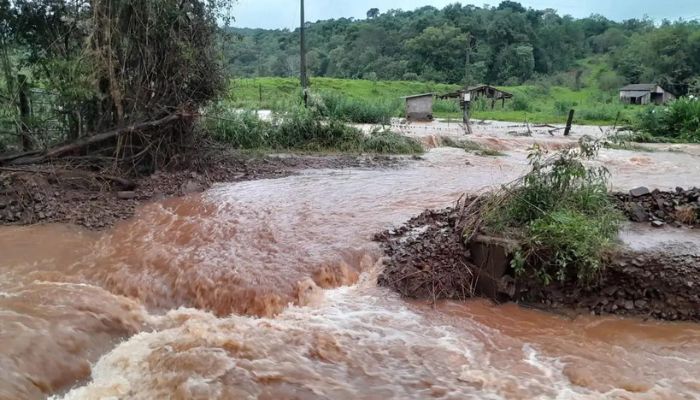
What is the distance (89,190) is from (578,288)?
7.72m

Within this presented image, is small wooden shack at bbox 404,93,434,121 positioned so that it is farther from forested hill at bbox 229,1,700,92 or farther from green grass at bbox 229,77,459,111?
forested hill at bbox 229,1,700,92

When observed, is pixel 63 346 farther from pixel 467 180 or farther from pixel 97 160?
pixel 467 180

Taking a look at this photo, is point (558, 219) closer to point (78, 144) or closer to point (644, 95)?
point (78, 144)

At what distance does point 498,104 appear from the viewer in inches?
1574

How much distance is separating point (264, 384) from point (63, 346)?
5.92ft

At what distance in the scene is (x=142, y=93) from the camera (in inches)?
392

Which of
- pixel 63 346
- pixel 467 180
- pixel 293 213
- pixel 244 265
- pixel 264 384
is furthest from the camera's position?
pixel 467 180

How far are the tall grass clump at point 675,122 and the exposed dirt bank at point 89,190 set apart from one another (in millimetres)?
16783

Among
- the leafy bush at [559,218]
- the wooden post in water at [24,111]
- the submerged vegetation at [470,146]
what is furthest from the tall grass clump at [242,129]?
the leafy bush at [559,218]

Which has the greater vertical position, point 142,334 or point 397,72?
point 397,72

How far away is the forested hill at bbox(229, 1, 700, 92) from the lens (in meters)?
51.3

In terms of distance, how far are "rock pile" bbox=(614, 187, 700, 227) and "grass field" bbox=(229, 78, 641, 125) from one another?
1777cm

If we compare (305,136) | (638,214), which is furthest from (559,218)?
(305,136)

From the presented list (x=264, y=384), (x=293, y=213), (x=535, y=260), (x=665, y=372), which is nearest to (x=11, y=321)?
(x=264, y=384)
